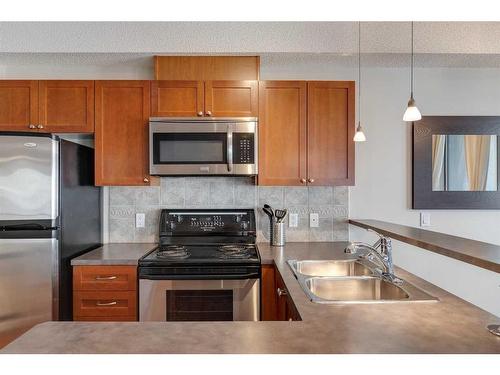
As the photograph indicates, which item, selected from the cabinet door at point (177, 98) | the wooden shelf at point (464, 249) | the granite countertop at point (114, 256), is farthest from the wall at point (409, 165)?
the granite countertop at point (114, 256)

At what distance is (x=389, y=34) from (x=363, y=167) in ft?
3.38

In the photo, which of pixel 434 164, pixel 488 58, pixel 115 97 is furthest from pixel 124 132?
pixel 488 58

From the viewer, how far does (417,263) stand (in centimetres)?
272

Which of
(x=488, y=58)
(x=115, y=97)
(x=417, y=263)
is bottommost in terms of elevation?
(x=417, y=263)

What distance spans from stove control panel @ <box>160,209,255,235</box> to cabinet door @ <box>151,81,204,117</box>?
0.80 metres

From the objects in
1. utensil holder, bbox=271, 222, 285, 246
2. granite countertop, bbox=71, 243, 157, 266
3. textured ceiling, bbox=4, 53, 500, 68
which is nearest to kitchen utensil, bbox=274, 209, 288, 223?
utensil holder, bbox=271, 222, 285, 246

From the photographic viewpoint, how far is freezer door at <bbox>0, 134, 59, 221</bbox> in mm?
1962

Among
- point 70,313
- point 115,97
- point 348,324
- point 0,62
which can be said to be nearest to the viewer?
point 348,324

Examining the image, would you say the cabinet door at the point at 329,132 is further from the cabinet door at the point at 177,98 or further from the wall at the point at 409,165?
the cabinet door at the point at 177,98

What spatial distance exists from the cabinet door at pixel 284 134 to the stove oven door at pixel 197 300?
80 centimetres

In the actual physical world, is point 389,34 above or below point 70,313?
above

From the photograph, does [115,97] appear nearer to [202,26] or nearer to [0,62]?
[202,26]

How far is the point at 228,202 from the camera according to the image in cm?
269

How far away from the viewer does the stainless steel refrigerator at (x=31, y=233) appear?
6.46 feet
